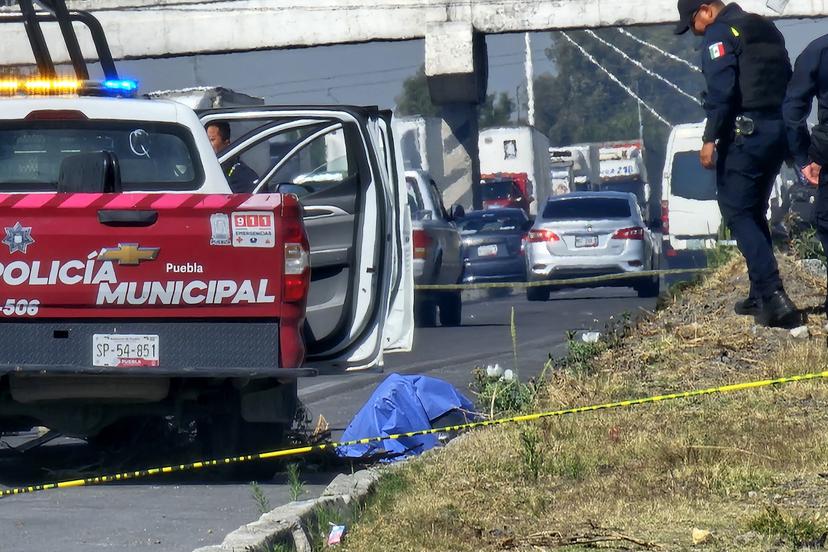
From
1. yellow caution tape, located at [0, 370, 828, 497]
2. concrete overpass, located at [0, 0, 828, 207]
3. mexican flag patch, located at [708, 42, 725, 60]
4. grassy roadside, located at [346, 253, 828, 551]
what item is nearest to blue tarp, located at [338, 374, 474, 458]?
yellow caution tape, located at [0, 370, 828, 497]

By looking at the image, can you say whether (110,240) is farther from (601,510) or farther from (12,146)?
(601,510)

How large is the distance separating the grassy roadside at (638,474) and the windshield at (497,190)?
36799 millimetres

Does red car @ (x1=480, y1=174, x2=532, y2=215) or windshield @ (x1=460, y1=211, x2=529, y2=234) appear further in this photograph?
red car @ (x1=480, y1=174, x2=532, y2=215)

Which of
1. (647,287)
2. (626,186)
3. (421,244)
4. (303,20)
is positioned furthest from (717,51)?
(626,186)

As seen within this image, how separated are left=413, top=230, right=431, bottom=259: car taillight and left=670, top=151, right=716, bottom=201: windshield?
28.2 feet

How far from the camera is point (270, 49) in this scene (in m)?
35.2

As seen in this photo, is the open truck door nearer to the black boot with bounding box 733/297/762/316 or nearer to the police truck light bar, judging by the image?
the police truck light bar

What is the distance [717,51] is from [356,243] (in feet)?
8.50

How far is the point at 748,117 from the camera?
9867 mm

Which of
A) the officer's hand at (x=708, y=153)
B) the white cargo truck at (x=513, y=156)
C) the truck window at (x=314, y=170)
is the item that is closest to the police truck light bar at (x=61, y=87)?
the truck window at (x=314, y=170)

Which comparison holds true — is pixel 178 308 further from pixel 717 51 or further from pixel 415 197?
pixel 415 197

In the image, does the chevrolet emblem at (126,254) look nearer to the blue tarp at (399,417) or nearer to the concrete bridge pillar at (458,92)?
the blue tarp at (399,417)

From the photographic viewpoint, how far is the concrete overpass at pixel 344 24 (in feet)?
111

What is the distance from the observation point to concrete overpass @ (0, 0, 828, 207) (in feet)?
111
